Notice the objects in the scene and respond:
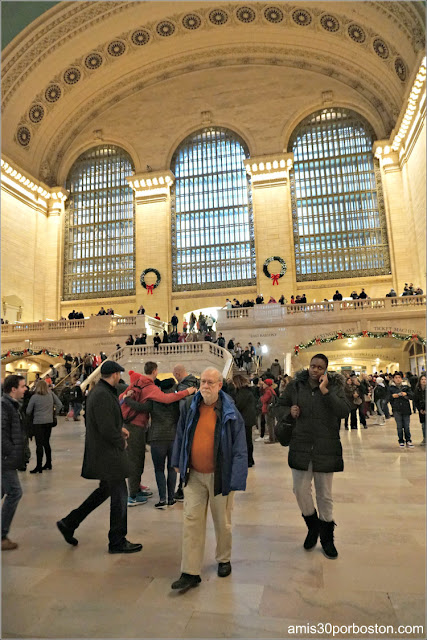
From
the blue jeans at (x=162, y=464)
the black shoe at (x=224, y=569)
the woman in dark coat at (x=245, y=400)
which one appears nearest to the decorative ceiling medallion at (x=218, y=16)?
the woman in dark coat at (x=245, y=400)

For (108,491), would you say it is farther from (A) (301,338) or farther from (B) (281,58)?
(B) (281,58)

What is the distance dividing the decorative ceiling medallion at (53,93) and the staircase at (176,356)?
2005 centimetres

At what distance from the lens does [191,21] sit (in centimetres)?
2783

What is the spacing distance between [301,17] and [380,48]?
5.10m

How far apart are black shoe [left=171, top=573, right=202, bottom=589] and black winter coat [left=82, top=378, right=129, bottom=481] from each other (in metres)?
0.98

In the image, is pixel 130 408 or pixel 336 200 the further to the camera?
pixel 336 200

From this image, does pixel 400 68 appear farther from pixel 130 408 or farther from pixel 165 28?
pixel 130 408

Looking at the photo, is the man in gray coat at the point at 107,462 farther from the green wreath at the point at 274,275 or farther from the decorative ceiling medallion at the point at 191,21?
the decorative ceiling medallion at the point at 191,21

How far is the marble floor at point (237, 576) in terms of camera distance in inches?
97.3

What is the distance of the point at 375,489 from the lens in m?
5.30

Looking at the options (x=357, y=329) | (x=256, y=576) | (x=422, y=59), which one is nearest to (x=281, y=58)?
(x=422, y=59)

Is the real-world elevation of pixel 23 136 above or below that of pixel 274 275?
above

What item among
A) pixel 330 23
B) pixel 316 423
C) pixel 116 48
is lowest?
pixel 316 423

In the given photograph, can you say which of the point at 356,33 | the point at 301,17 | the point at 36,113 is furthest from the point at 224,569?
the point at 36,113
